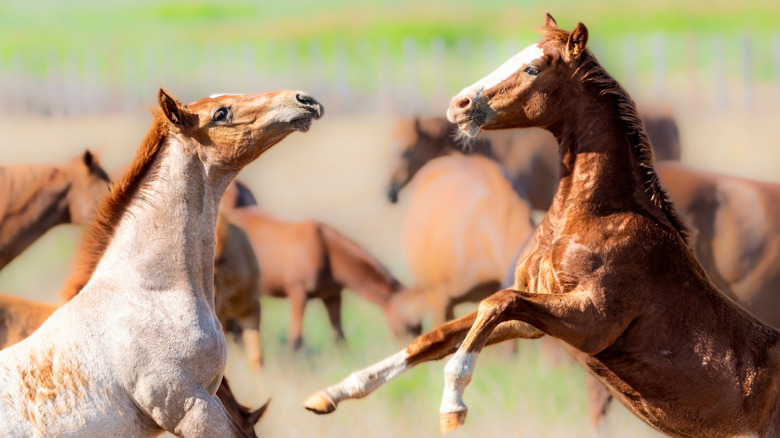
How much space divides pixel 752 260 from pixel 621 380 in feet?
13.7

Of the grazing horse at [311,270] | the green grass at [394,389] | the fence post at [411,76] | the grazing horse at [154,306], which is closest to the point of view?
the grazing horse at [154,306]

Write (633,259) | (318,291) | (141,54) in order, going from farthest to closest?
(141,54) < (318,291) < (633,259)

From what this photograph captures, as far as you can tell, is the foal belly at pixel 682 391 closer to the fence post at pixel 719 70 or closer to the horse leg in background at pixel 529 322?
the horse leg in background at pixel 529 322

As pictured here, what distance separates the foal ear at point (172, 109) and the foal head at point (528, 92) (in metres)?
1.27

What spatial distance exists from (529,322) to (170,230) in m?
1.57

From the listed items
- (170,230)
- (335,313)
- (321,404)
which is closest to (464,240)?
(335,313)

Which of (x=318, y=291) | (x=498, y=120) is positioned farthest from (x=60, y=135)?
(x=498, y=120)

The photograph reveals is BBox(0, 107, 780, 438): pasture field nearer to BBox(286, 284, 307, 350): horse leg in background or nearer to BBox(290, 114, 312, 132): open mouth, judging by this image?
BBox(286, 284, 307, 350): horse leg in background

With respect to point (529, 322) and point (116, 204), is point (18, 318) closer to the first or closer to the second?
point (116, 204)

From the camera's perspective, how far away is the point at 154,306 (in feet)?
13.1

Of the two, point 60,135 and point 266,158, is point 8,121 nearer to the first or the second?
point 60,135

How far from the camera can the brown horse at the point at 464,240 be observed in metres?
8.98

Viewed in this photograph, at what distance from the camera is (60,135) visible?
1622 cm

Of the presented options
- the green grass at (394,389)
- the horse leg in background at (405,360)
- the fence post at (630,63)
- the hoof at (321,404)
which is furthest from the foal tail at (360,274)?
the fence post at (630,63)
